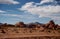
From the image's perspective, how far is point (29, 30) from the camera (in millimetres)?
3258

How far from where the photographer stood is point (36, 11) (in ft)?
11.0

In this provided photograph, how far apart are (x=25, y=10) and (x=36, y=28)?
485 mm

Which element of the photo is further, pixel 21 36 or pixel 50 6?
pixel 50 6

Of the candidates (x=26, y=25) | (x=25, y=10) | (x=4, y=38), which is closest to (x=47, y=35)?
(x=26, y=25)

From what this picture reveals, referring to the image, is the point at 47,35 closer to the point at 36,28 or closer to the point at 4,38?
the point at 36,28

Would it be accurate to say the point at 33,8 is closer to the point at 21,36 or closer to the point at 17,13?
the point at 17,13

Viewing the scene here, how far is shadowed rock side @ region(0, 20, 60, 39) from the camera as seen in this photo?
317cm

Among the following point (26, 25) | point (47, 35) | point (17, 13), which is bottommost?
point (47, 35)

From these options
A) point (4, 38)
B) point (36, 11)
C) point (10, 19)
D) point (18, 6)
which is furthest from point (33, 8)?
point (4, 38)

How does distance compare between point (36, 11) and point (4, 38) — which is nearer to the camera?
point (4, 38)

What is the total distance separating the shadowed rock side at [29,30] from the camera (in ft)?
10.4

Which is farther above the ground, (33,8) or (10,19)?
(33,8)

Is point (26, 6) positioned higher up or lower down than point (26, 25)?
higher up

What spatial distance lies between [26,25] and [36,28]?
9.6 inches
